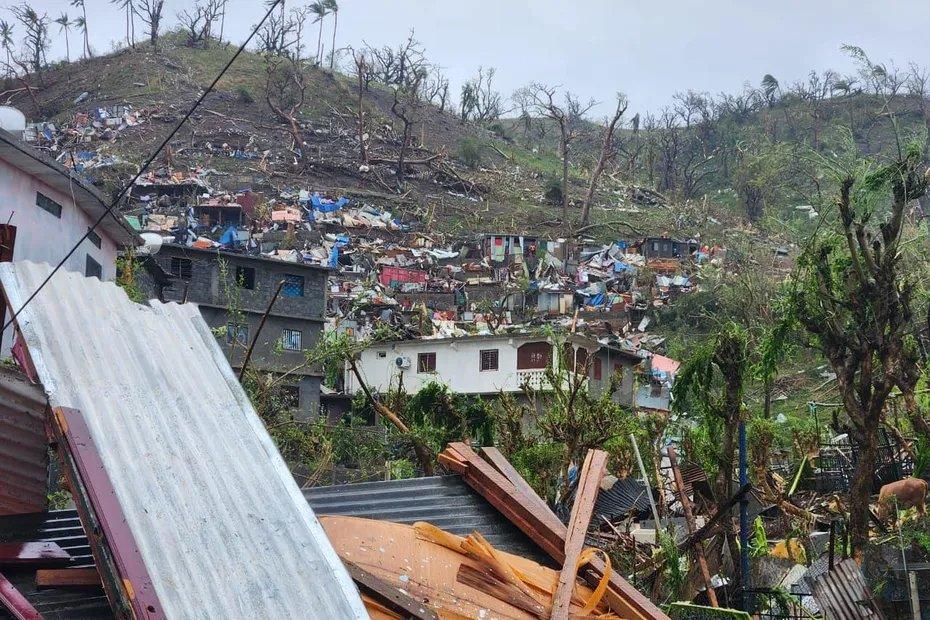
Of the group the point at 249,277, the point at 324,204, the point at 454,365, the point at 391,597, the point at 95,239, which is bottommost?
the point at 391,597

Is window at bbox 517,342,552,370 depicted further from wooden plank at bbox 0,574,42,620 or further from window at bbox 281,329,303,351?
wooden plank at bbox 0,574,42,620

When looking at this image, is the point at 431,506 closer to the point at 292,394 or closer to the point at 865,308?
→ the point at 865,308

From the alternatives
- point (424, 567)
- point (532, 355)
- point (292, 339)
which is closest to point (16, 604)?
Result: point (424, 567)

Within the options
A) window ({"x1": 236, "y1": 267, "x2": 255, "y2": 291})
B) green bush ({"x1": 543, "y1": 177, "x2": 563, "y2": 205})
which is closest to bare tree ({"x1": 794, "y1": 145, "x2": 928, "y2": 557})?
window ({"x1": 236, "y1": 267, "x2": 255, "y2": 291})

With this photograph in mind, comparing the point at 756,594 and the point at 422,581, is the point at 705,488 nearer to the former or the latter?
the point at 756,594

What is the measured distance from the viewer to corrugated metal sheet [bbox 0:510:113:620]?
3.33 m

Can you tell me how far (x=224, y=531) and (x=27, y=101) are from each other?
53.6 m

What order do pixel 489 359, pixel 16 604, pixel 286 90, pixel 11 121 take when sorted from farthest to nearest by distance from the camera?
pixel 286 90 < pixel 489 359 < pixel 11 121 < pixel 16 604

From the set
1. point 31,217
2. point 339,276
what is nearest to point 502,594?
point 31,217

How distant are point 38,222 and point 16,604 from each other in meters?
8.80

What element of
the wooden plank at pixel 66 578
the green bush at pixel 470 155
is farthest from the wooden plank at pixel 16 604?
the green bush at pixel 470 155

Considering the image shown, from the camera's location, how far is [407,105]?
57219mm

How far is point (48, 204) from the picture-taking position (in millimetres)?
11367

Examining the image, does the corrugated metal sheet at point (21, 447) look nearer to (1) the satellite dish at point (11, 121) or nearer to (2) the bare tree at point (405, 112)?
(1) the satellite dish at point (11, 121)
